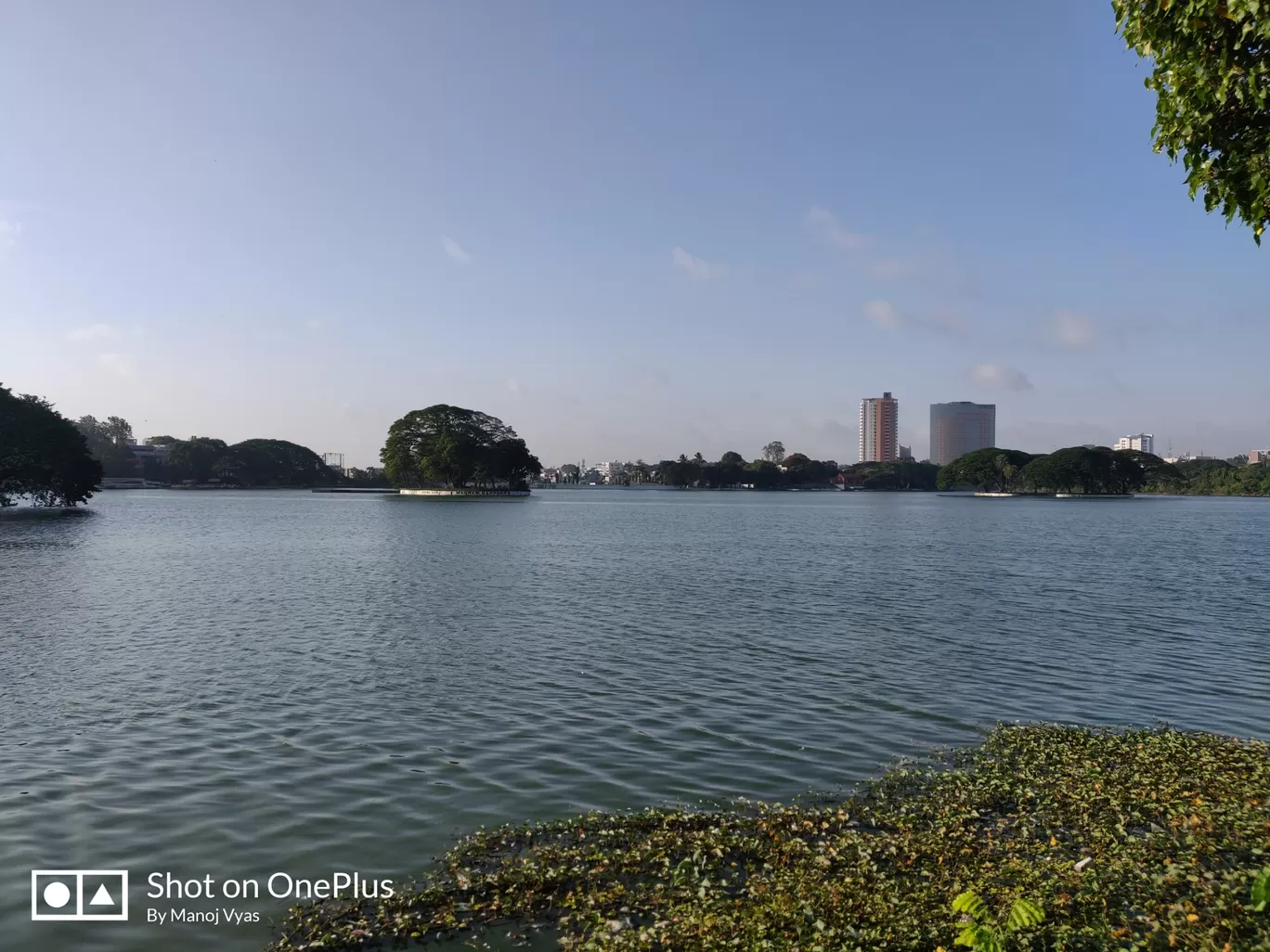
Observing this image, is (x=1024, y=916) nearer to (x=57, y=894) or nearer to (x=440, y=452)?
(x=57, y=894)

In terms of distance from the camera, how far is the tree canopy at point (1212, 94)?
1007 centimetres

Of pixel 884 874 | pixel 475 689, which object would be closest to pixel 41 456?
pixel 475 689

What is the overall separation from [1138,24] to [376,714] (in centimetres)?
1849

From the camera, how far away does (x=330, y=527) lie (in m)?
88.9

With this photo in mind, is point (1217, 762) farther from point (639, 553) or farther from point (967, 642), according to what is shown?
point (639, 553)

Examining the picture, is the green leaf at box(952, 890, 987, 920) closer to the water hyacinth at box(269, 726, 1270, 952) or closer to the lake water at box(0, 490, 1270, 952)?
the water hyacinth at box(269, 726, 1270, 952)

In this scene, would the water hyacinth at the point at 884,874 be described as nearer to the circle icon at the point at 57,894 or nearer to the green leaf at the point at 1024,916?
the green leaf at the point at 1024,916

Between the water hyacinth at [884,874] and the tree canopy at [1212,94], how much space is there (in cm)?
826

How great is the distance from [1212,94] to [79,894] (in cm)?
1755

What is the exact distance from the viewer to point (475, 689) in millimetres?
20734

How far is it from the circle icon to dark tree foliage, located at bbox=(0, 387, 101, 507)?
107 meters

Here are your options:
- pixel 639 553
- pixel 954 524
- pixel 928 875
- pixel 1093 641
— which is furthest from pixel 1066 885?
pixel 954 524

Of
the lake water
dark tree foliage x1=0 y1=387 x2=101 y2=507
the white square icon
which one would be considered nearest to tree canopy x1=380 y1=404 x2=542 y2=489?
dark tree foliage x1=0 y1=387 x2=101 y2=507

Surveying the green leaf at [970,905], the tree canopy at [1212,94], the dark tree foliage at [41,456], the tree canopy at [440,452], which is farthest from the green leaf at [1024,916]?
the tree canopy at [440,452]
